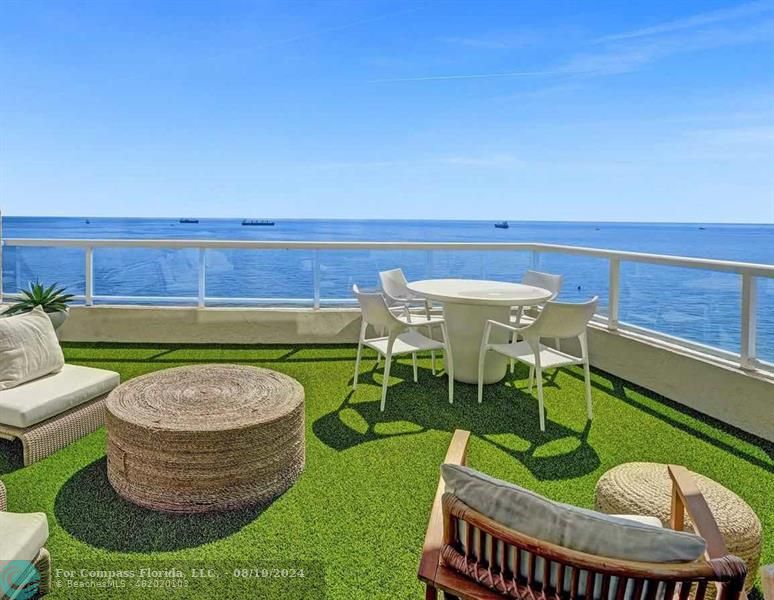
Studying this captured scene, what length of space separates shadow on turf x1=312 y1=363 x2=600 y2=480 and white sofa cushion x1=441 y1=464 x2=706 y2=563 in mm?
1974

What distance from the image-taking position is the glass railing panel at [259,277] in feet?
19.7

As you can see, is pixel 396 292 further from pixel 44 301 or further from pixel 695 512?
pixel 695 512

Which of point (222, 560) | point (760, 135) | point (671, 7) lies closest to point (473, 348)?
point (222, 560)

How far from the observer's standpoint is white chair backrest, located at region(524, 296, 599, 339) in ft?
11.7

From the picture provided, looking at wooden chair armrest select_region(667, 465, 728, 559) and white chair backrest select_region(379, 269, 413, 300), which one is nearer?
wooden chair armrest select_region(667, 465, 728, 559)

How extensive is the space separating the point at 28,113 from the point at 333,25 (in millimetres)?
8715

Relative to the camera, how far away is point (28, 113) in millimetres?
13016

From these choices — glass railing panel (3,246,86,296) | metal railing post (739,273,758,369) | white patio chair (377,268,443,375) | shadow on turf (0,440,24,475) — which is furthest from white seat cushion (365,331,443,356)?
glass railing panel (3,246,86,296)

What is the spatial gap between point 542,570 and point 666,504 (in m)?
1.17

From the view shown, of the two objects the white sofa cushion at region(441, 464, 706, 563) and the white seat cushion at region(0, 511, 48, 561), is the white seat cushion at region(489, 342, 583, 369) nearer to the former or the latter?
the white sofa cushion at region(441, 464, 706, 563)

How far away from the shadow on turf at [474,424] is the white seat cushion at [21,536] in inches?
69.1

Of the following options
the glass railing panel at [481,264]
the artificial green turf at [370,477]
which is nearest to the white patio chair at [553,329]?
the artificial green turf at [370,477]

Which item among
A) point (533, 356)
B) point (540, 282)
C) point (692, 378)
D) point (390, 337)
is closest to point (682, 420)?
point (692, 378)

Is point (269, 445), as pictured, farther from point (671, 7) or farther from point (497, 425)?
point (671, 7)
